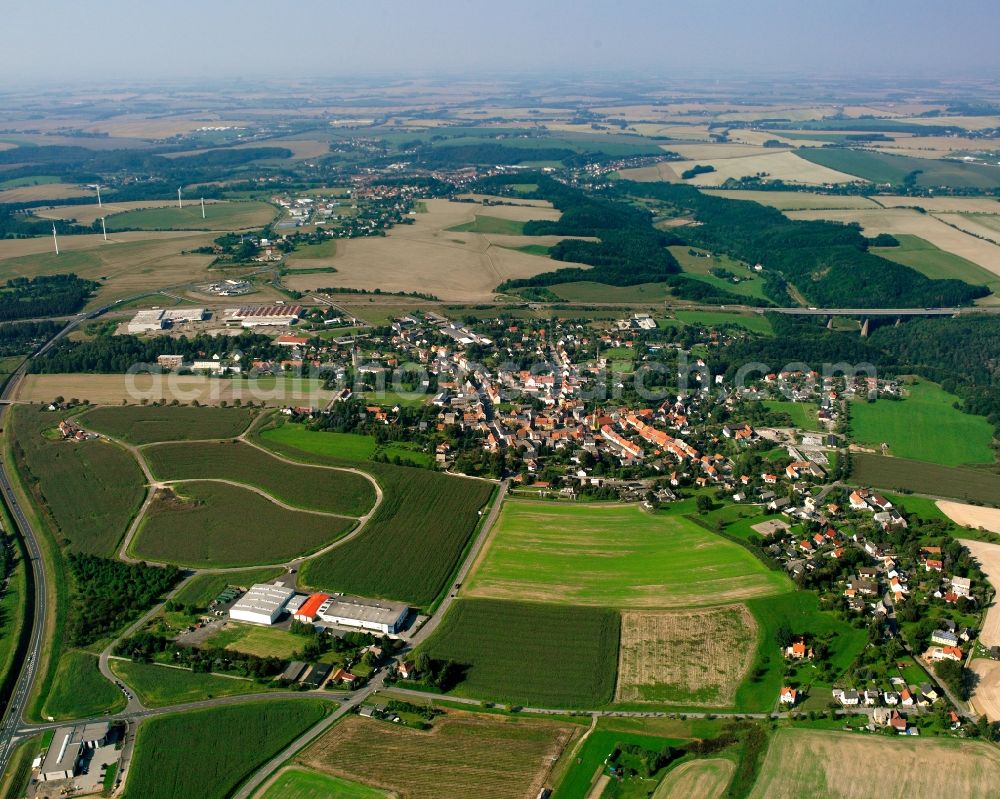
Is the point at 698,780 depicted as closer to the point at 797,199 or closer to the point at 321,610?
the point at 321,610

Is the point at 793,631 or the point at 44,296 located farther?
the point at 44,296

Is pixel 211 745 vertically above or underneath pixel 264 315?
underneath

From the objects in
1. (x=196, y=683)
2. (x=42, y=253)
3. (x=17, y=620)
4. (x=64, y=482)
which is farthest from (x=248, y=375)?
(x=42, y=253)

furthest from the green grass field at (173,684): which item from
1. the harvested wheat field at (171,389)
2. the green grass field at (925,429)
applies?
the green grass field at (925,429)

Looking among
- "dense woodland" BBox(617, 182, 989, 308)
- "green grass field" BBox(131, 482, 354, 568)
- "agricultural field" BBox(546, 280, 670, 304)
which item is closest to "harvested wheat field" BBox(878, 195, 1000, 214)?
"dense woodland" BBox(617, 182, 989, 308)

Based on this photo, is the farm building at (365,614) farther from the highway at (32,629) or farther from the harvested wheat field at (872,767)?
the harvested wheat field at (872,767)

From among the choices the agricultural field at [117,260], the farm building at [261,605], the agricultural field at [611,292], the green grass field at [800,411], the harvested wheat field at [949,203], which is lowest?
the farm building at [261,605]

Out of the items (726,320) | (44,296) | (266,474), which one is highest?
(44,296)

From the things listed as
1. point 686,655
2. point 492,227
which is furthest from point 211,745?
point 492,227
